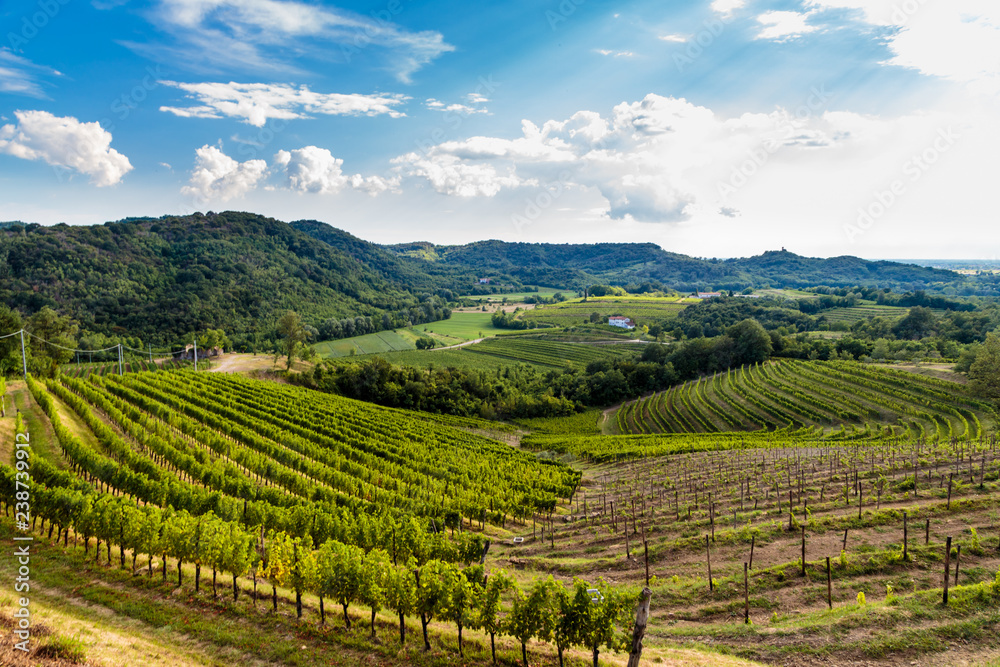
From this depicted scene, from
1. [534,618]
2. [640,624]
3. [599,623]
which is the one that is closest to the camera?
[640,624]

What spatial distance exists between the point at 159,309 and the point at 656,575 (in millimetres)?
139142

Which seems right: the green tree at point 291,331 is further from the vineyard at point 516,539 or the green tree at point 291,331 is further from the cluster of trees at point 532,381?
the vineyard at point 516,539

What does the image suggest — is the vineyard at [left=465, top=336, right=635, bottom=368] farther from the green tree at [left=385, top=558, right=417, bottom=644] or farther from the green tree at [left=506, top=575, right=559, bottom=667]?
the green tree at [left=506, top=575, right=559, bottom=667]

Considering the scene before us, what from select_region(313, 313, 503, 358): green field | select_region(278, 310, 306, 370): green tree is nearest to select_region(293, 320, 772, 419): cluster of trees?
select_region(278, 310, 306, 370): green tree

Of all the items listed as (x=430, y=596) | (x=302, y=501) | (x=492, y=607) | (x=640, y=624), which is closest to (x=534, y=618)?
(x=492, y=607)

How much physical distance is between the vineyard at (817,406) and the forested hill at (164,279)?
114 meters

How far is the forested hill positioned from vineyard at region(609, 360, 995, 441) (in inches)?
4496

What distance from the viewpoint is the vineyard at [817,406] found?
168ft

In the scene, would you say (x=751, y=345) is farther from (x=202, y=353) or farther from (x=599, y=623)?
(x=202, y=353)

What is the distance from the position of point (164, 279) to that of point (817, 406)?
167m

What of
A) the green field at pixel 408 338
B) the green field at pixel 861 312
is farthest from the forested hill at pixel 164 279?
the green field at pixel 861 312

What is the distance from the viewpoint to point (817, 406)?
61.3 meters

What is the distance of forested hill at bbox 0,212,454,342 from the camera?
374 ft

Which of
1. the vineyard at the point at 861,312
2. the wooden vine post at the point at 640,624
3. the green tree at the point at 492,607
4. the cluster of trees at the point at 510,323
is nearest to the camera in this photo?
the wooden vine post at the point at 640,624
